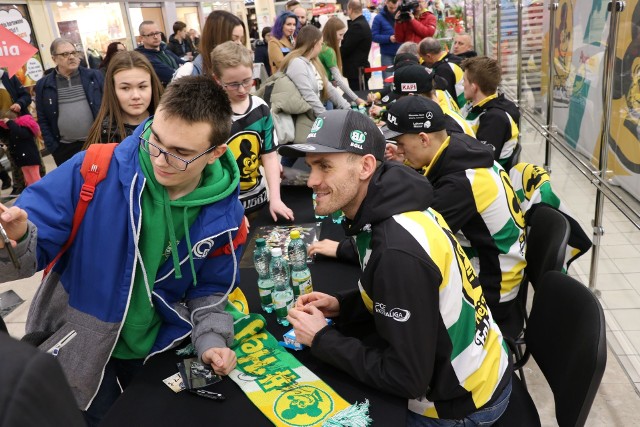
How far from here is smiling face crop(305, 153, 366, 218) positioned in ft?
4.86

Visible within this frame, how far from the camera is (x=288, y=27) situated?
18.5 feet

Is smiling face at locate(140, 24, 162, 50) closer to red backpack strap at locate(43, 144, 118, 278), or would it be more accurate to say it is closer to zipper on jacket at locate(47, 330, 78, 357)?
red backpack strap at locate(43, 144, 118, 278)

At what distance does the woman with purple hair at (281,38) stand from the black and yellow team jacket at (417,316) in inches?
165

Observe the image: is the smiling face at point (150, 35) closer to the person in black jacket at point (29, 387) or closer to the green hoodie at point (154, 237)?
the green hoodie at point (154, 237)

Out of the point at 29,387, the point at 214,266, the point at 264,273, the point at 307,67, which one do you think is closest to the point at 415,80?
the point at 307,67

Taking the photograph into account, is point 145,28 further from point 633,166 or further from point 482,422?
point 482,422

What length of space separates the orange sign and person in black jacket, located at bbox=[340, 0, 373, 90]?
480 cm

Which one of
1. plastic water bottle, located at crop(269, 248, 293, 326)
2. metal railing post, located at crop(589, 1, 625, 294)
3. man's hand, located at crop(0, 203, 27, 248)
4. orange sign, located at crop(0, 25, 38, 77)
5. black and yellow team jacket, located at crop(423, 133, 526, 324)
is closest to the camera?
man's hand, located at crop(0, 203, 27, 248)

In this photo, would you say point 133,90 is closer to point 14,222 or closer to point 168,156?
point 168,156

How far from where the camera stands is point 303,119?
13.0 ft

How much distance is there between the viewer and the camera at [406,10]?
25.1 ft

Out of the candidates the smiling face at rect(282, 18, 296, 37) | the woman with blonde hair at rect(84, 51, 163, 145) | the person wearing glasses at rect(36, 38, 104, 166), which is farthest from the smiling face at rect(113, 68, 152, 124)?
the smiling face at rect(282, 18, 296, 37)

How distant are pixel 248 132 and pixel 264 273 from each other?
89 cm

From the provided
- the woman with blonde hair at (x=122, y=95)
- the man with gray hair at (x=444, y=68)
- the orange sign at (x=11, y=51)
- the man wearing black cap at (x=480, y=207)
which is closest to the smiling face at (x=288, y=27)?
the man with gray hair at (x=444, y=68)
